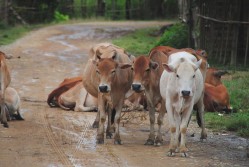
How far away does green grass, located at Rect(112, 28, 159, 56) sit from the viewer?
84.8 ft

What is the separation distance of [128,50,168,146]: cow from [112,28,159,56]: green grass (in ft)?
45.4

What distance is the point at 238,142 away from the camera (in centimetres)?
1066

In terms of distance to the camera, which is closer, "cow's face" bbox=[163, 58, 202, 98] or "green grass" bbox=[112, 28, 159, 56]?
"cow's face" bbox=[163, 58, 202, 98]

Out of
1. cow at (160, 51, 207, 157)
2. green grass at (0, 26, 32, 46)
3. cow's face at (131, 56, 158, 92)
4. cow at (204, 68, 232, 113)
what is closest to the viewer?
cow at (160, 51, 207, 157)

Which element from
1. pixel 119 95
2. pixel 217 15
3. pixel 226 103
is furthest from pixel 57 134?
pixel 217 15

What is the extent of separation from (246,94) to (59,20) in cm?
3047

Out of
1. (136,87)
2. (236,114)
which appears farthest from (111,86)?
(236,114)

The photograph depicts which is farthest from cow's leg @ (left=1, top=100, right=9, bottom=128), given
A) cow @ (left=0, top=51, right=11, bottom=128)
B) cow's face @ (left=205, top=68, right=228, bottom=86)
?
cow's face @ (left=205, top=68, right=228, bottom=86)

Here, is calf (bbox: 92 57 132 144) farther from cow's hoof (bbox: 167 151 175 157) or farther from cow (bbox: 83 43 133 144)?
cow's hoof (bbox: 167 151 175 157)

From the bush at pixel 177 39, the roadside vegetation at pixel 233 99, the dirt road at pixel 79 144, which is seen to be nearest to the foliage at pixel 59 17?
the roadside vegetation at pixel 233 99

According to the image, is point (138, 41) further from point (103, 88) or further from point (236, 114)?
point (103, 88)

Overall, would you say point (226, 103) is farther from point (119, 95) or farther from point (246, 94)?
point (119, 95)

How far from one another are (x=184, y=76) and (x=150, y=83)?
4.57ft

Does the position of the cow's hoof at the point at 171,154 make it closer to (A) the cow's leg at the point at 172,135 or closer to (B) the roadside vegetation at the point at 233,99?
(A) the cow's leg at the point at 172,135
